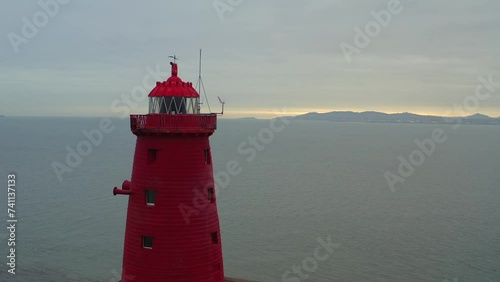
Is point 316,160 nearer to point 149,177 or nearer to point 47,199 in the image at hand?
point 47,199

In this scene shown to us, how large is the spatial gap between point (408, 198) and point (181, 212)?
61502mm

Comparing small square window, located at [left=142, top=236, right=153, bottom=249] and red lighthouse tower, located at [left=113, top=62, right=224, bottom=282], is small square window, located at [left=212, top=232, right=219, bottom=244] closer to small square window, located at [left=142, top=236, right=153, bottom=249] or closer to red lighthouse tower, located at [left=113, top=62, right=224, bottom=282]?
red lighthouse tower, located at [left=113, top=62, right=224, bottom=282]

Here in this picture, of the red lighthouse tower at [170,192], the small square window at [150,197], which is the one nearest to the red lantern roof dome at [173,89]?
the red lighthouse tower at [170,192]

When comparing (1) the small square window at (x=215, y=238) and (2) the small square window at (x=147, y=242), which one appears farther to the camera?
(1) the small square window at (x=215, y=238)

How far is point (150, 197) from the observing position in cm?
1344

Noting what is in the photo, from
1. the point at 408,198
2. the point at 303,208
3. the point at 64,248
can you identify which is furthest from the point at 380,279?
the point at 408,198

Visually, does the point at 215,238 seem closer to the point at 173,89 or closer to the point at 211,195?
the point at 211,195

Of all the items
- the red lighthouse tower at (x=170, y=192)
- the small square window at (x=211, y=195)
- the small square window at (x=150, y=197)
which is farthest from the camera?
the small square window at (x=211, y=195)

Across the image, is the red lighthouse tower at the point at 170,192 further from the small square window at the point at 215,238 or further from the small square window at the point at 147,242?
the small square window at the point at 215,238

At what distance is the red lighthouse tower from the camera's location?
43.3 feet

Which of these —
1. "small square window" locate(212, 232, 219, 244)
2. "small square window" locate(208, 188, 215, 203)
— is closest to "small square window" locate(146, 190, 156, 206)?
"small square window" locate(208, 188, 215, 203)

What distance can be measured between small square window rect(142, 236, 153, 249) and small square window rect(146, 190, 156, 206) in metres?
0.92

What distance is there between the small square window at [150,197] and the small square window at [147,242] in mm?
924

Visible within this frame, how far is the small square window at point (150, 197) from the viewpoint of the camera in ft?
43.9
